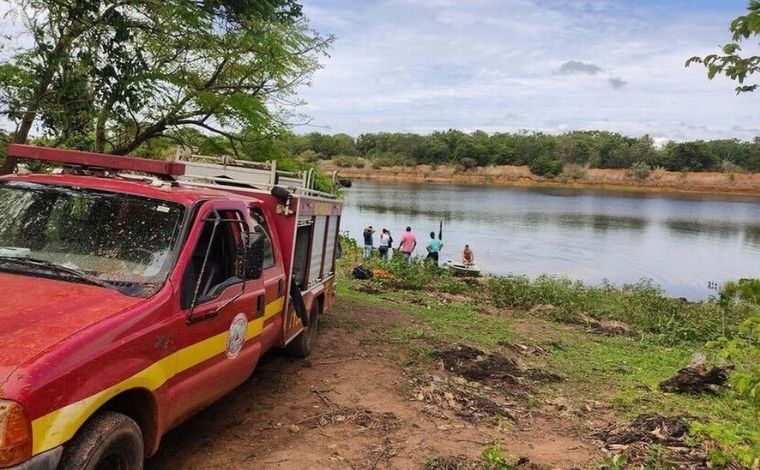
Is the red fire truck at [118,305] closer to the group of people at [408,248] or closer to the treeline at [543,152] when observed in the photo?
the group of people at [408,248]

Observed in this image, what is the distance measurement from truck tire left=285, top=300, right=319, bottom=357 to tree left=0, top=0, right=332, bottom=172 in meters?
3.53

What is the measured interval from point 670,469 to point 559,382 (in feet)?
10.6

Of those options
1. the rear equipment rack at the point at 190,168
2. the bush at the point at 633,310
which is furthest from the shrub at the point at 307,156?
the rear equipment rack at the point at 190,168

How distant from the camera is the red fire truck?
9.82 feet

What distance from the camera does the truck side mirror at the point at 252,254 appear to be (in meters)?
4.54

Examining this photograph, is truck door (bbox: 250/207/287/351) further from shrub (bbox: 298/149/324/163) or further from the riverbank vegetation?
shrub (bbox: 298/149/324/163)

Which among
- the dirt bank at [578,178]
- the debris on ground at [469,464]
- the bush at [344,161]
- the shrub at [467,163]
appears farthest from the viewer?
the shrub at [467,163]

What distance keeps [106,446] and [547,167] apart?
370 feet

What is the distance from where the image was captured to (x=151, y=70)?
38.3 feet

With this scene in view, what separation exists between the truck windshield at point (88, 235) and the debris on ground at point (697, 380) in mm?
6440

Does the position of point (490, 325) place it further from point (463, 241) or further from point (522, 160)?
point (522, 160)

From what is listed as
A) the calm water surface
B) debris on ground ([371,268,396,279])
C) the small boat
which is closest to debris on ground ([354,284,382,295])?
debris on ground ([371,268,396,279])

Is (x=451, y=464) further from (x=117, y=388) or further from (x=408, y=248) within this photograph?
(x=408, y=248)

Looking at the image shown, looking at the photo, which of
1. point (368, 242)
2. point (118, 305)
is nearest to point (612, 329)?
point (368, 242)
